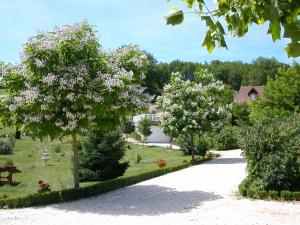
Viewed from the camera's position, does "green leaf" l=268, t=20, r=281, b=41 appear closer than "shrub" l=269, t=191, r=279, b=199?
Yes

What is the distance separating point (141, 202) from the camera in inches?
609

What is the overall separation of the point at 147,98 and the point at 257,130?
159 inches

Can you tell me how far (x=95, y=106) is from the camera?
1542 centimetres

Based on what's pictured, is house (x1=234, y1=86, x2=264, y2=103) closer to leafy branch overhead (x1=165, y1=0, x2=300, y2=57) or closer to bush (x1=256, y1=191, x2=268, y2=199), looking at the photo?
bush (x1=256, y1=191, x2=268, y2=199)

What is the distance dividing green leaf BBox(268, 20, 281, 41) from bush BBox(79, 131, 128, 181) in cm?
1818

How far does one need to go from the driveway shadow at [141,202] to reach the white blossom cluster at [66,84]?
251 centimetres

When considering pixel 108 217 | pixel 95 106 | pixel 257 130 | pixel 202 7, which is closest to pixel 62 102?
pixel 95 106

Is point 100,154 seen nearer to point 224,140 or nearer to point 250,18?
point 250,18

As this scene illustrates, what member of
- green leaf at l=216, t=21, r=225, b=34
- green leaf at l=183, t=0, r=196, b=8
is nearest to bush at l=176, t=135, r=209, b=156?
green leaf at l=183, t=0, r=196, b=8

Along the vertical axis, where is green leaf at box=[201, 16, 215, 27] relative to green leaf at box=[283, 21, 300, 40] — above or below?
above

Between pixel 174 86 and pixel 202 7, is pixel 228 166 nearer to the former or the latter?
pixel 174 86

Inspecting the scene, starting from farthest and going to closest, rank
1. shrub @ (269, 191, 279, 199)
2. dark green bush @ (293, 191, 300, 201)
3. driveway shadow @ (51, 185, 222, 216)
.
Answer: shrub @ (269, 191, 279, 199) → dark green bush @ (293, 191, 300, 201) → driveway shadow @ (51, 185, 222, 216)

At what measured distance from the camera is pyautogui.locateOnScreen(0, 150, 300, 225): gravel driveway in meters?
12.8

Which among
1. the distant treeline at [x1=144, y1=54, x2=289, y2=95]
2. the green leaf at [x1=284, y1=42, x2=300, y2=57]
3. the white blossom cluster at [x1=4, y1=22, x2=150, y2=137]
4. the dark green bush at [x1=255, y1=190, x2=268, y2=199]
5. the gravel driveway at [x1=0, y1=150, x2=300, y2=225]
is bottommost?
the gravel driveway at [x1=0, y1=150, x2=300, y2=225]
